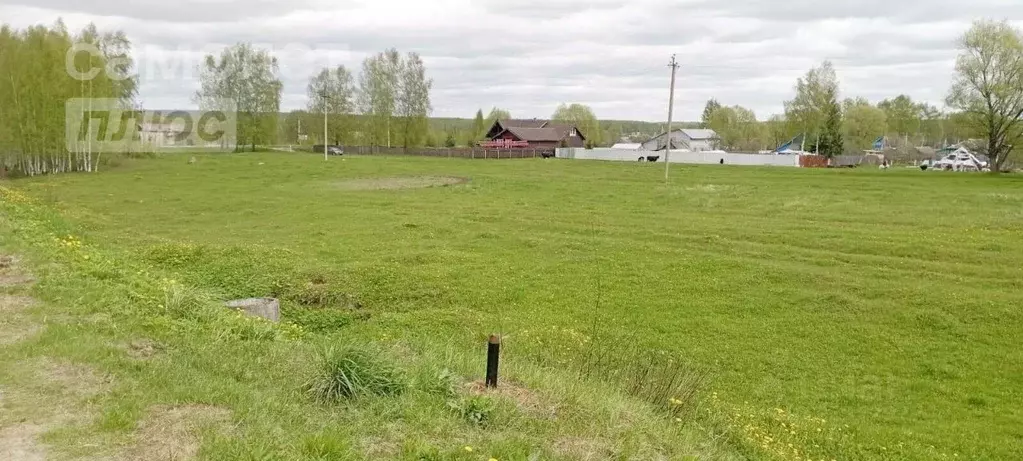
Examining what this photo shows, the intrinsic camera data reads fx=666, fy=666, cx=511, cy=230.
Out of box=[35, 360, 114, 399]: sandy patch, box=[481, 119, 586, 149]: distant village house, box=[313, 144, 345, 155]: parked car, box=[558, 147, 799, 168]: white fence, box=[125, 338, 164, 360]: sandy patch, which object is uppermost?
box=[481, 119, 586, 149]: distant village house

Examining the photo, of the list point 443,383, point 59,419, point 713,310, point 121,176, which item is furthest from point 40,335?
point 121,176

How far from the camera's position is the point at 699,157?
2822 inches

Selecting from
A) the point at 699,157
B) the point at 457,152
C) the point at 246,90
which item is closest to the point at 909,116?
the point at 699,157

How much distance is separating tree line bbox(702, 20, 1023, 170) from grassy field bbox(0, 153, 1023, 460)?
2489cm

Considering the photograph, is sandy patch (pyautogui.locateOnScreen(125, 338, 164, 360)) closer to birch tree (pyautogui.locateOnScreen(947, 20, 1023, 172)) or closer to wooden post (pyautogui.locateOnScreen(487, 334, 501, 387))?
wooden post (pyautogui.locateOnScreen(487, 334, 501, 387))

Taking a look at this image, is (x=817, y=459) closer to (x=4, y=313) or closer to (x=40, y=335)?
(x=40, y=335)

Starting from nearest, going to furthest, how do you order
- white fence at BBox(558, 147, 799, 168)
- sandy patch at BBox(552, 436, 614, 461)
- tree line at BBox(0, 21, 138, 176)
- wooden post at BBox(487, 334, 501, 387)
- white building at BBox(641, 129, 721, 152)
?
sandy patch at BBox(552, 436, 614, 461), wooden post at BBox(487, 334, 501, 387), tree line at BBox(0, 21, 138, 176), white fence at BBox(558, 147, 799, 168), white building at BBox(641, 129, 721, 152)

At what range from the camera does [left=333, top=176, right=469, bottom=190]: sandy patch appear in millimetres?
35281

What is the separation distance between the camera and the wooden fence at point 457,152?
73.6m

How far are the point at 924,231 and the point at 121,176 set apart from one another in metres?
41.6

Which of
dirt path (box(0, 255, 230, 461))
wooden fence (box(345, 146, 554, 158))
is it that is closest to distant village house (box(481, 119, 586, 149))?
wooden fence (box(345, 146, 554, 158))

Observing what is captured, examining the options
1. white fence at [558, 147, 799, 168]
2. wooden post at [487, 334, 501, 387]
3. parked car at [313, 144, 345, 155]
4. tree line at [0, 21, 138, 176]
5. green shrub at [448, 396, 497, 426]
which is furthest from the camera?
parked car at [313, 144, 345, 155]

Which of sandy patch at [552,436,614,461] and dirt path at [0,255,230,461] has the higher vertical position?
dirt path at [0,255,230,461]

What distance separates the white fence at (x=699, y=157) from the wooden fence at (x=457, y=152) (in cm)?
385
